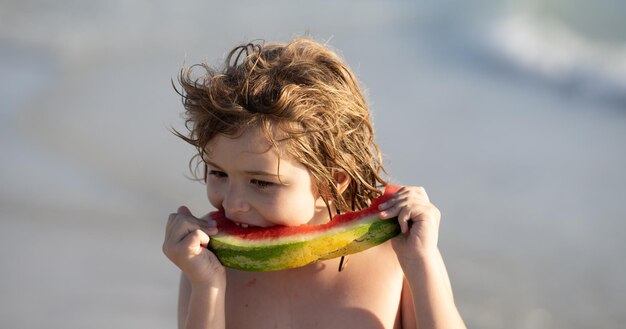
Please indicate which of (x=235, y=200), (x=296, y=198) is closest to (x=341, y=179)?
(x=296, y=198)

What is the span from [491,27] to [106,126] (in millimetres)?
3774

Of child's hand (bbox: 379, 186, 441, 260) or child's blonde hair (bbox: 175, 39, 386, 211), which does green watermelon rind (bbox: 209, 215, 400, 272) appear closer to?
child's hand (bbox: 379, 186, 441, 260)

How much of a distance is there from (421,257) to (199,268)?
809 millimetres

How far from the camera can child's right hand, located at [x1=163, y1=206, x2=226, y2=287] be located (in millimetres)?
3176

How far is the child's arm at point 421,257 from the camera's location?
10.5ft

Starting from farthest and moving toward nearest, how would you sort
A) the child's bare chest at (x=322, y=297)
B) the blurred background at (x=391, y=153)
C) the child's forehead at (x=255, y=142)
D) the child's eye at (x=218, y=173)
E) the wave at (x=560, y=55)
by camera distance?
the wave at (x=560, y=55) → the blurred background at (x=391, y=153) → the child's bare chest at (x=322, y=297) → the child's eye at (x=218, y=173) → the child's forehead at (x=255, y=142)

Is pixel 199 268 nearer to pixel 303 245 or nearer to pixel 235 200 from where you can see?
pixel 235 200

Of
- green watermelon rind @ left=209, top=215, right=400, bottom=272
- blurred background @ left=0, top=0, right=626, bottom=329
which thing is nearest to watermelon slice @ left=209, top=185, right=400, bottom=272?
green watermelon rind @ left=209, top=215, right=400, bottom=272

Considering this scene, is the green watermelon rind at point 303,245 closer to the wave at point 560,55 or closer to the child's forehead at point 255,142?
the child's forehead at point 255,142

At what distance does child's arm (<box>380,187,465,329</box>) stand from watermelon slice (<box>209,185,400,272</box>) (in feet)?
0.17

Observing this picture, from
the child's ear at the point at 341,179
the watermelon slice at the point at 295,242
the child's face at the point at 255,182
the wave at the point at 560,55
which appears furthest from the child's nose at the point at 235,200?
the wave at the point at 560,55

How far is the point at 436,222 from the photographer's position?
3234 millimetres

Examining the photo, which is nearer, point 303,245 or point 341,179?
point 303,245

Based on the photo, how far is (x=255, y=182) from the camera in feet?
10.4
